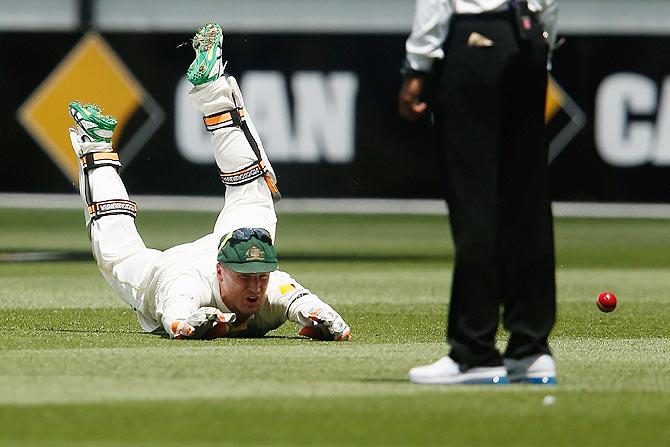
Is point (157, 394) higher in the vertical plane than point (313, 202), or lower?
higher

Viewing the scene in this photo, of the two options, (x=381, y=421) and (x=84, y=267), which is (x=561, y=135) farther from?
(x=381, y=421)

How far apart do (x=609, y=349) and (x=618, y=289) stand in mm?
3960

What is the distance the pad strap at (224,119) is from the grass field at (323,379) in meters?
1.05

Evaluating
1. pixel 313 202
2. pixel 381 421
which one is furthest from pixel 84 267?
pixel 381 421

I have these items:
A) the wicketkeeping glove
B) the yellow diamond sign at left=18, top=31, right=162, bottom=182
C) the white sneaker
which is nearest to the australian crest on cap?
the wicketkeeping glove

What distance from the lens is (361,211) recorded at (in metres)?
18.1

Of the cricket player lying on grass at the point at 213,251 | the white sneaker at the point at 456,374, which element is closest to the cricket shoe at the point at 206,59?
the cricket player lying on grass at the point at 213,251

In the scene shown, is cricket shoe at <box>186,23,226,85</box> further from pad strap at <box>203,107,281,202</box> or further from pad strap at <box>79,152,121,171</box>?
pad strap at <box>79,152,121,171</box>

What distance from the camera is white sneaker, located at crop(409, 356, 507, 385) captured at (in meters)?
5.52

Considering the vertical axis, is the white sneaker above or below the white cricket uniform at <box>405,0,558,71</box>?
below

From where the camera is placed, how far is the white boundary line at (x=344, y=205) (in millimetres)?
17516

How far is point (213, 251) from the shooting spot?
24.9 feet

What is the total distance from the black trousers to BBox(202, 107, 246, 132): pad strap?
271 cm

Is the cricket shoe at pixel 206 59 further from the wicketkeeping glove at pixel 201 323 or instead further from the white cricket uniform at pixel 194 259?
the wicketkeeping glove at pixel 201 323
